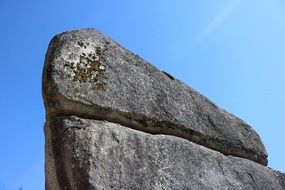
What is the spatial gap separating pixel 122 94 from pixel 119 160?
0.57 meters

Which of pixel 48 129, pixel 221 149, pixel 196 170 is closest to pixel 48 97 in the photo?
pixel 48 129

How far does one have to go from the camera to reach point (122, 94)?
3.31 m

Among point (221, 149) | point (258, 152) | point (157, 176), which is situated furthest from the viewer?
point (258, 152)

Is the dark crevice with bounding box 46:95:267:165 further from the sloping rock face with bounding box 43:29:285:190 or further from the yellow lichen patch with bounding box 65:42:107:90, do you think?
the yellow lichen patch with bounding box 65:42:107:90

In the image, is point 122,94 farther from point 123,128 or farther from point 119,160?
point 119,160

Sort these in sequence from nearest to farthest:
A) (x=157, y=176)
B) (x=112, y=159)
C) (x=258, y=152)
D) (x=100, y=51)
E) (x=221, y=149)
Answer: (x=112, y=159) < (x=157, y=176) < (x=100, y=51) < (x=221, y=149) < (x=258, y=152)

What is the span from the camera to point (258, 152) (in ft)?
14.9

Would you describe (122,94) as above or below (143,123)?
above

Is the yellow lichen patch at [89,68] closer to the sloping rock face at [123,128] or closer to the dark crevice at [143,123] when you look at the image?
the sloping rock face at [123,128]

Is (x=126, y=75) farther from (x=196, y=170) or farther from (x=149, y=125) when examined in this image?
(x=196, y=170)

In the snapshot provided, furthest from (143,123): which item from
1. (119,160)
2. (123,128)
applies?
(119,160)

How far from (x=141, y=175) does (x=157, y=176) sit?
15 cm

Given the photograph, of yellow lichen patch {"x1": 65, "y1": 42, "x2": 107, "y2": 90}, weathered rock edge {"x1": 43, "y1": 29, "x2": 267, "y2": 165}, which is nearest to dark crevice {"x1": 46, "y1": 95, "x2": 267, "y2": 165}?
weathered rock edge {"x1": 43, "y1": 29, "x2": 267, "y2": 165}

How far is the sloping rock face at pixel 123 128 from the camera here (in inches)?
114
